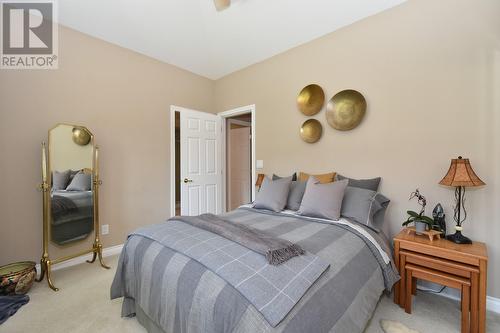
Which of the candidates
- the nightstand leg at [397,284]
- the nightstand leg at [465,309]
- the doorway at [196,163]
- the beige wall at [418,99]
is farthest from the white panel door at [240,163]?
the nightstand leg at [465,309]

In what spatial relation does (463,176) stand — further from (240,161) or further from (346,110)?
(240,161)

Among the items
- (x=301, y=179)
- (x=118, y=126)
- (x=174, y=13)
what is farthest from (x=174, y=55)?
(x=301, y=179)

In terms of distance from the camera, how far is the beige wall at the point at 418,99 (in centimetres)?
185

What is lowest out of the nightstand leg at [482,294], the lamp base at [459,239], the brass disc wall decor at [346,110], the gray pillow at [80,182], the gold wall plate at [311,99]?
the nightstand leg at [482,294]

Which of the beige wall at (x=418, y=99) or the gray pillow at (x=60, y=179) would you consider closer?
the beige wall at (x=418, y=99)

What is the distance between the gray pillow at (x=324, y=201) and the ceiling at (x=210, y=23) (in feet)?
6.34

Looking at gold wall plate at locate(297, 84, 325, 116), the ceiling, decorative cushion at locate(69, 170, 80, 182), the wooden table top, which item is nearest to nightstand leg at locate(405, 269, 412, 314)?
the wooden table top

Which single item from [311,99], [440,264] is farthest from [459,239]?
[311,99]

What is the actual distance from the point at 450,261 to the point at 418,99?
1.44 metres

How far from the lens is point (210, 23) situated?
310 centimetres

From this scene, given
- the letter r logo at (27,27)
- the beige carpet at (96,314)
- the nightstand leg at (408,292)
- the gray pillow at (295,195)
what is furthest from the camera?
the gray pillow at (295,195)

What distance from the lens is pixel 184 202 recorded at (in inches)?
138

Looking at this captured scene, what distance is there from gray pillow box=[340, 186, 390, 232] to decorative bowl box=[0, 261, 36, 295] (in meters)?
2.92

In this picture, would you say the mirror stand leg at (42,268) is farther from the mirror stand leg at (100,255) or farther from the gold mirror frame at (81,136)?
the gold mirror frame at (81,136)
